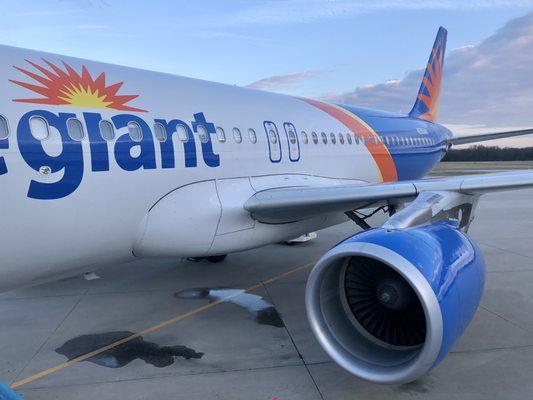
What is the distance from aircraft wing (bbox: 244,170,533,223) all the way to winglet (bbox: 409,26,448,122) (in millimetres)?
8872

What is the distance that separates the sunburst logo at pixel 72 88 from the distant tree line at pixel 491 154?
82.0 meters

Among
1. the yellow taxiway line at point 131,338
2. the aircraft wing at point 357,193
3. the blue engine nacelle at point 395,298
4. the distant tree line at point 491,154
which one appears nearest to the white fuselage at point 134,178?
the aircraft wing at point 357,193

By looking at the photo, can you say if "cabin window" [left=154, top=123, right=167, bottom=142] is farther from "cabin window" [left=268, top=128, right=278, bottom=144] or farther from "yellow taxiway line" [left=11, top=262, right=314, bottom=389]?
"yellow taxiway line" [left=11, top=262, right=314, bottom=389]

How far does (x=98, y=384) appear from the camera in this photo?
15.2ft

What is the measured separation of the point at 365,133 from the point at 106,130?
6.75 m

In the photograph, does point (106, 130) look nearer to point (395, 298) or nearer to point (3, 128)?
point (3, 128)

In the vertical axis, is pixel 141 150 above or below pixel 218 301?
above

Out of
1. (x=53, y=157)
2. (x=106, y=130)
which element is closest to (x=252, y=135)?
(x=106, y=130)

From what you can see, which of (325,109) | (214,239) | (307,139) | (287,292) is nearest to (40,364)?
(214,239)

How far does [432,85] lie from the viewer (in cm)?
1628

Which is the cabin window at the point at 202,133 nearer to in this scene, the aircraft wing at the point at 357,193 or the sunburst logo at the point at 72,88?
the sunburst logo at the point at 72,88

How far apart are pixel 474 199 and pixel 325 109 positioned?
4.21 meters

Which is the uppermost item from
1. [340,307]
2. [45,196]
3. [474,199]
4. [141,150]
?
[141,150]

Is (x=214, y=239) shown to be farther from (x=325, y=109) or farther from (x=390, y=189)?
(x=325, y=109)
